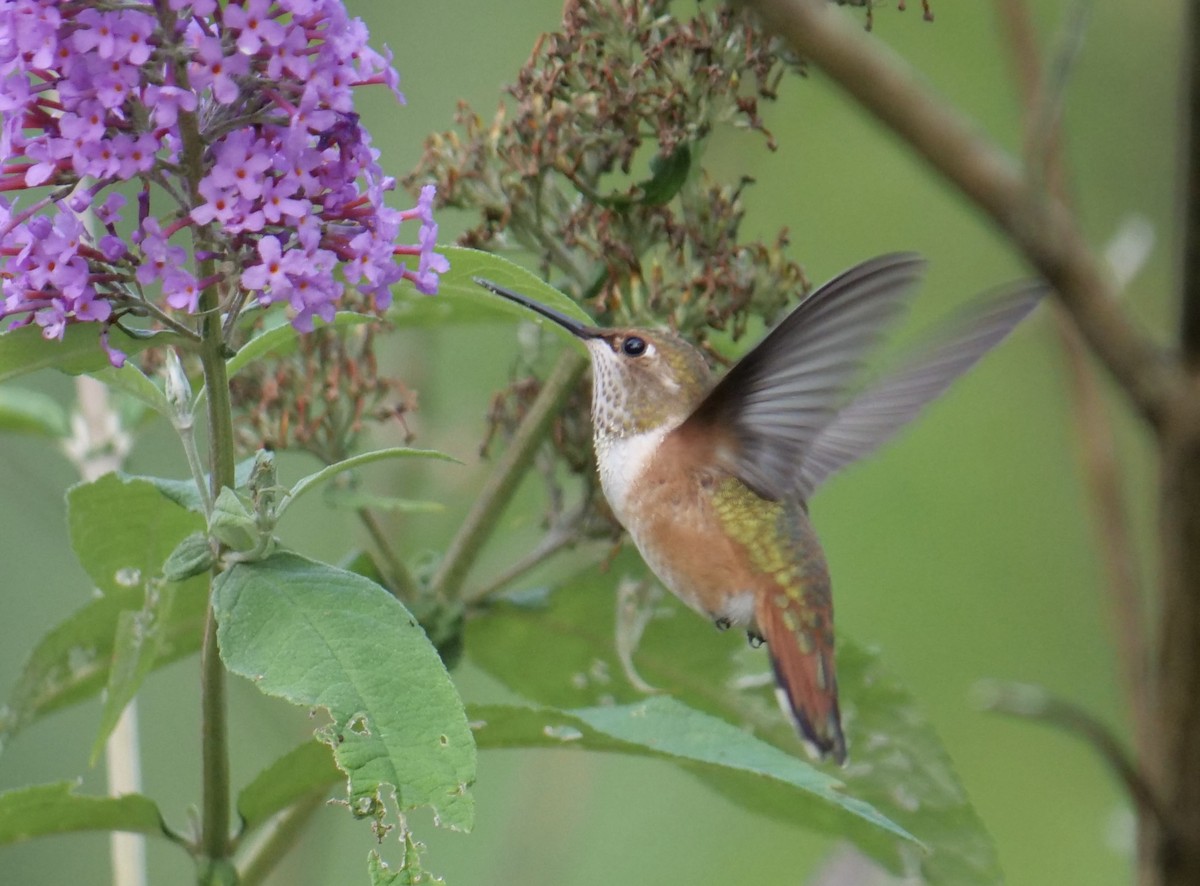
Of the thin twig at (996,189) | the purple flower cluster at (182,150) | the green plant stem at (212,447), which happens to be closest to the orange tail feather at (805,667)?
the green plant stem at (212,447)

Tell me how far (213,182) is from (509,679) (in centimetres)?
127

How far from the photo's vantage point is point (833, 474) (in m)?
2.79

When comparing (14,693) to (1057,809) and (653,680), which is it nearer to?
(653,680)

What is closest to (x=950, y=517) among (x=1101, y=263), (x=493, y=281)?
(x=493, y=281)

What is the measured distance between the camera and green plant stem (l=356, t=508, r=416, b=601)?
2.45 metres

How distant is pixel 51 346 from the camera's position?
187cm

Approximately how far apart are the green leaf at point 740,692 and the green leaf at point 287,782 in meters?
0.55

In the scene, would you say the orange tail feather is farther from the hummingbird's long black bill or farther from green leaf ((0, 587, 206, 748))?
green leaf ((0, 587, 206, 748))

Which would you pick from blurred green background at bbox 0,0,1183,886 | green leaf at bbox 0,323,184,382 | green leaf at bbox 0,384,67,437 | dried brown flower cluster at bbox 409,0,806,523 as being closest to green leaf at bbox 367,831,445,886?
green leaf at bbox 0,323,184,382

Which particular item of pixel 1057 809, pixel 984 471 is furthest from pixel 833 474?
pixel 1057 809

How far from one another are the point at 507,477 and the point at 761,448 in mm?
465

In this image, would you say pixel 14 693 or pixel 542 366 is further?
pixel 542 366

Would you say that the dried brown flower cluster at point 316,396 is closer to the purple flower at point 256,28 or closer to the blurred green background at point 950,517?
the purple flower at point 256,28

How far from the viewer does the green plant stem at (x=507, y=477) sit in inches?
99.0
